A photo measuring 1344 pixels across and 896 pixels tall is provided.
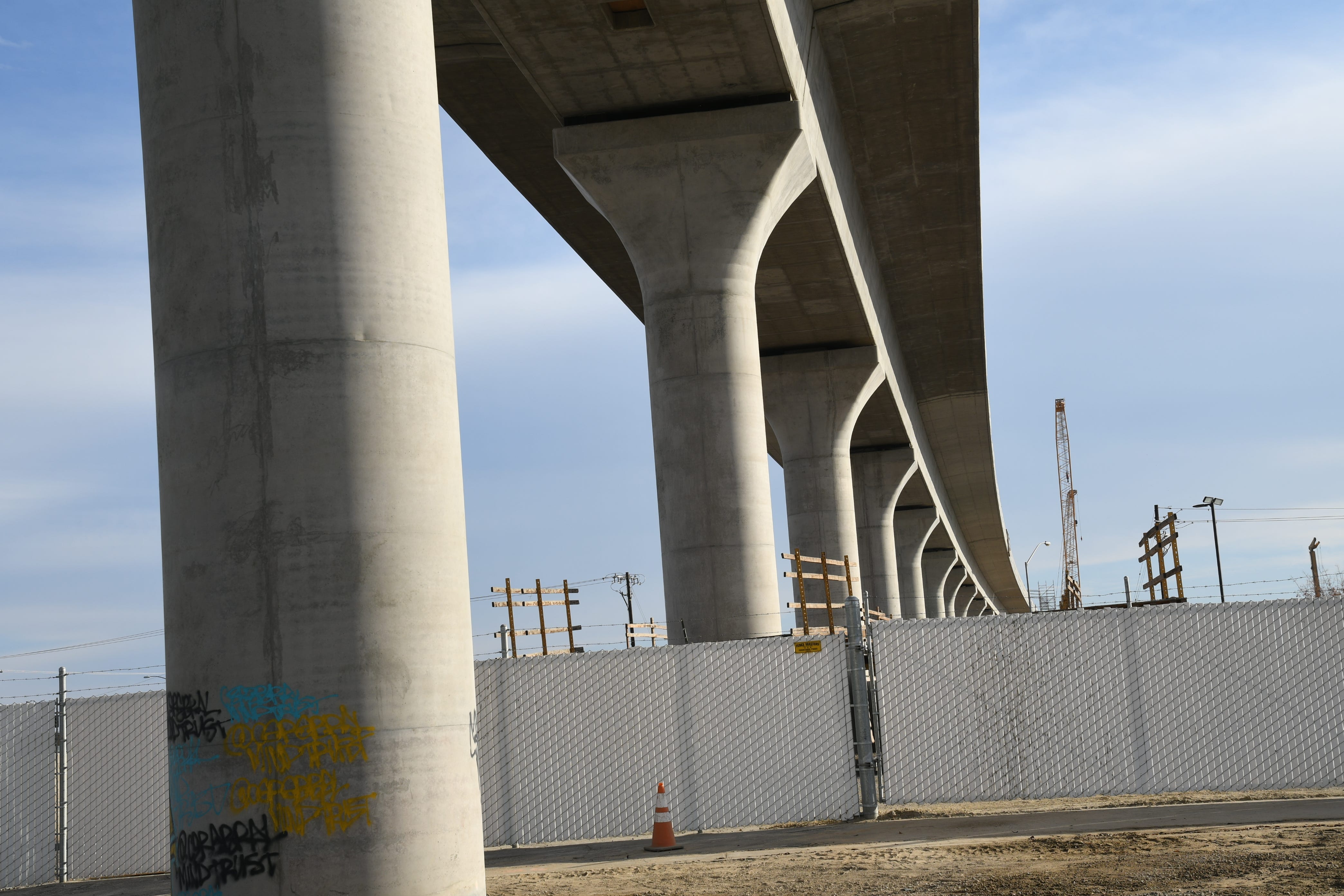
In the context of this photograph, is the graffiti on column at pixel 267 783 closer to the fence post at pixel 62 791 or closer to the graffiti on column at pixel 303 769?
the graffiti on column at pixel 303 769

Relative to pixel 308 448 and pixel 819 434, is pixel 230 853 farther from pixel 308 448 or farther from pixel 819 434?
pixel 819 434

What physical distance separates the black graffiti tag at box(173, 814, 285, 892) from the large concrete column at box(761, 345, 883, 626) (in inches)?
983

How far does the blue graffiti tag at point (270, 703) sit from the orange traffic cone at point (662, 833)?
612cm

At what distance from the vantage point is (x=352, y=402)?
286 inches

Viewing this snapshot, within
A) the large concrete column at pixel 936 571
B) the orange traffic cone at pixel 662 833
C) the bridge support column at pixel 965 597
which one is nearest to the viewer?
the orange traffic cone at pixel 662 833

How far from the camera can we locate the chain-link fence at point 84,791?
14289mm

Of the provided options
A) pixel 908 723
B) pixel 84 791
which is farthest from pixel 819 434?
pixel 84 791

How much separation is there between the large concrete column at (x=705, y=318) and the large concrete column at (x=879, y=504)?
26.6 m

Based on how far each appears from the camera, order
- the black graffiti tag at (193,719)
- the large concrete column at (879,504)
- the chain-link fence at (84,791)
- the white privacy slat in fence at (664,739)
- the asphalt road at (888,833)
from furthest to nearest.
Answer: the large concrete column at (879,504), the chain-link fence at (84,791), the white privacy slat in fence at (664,739), the asphalt road at (888,833), the black graffiti tag at (193,719)

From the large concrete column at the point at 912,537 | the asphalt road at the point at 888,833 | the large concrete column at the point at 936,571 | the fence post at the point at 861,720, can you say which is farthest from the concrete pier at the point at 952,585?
the asphalt road at the point at 888,833

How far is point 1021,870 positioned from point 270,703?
5.94m

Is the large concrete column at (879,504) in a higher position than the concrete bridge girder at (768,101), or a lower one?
lower

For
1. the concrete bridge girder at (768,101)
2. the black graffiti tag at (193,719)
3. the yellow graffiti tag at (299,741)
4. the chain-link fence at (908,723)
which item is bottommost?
the chain-link fence at (908,723)

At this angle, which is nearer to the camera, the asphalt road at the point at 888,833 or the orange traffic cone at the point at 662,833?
the asphalt road at the point at 888,833
